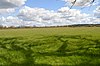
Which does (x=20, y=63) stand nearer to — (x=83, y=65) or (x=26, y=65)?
(x=26, y=65)

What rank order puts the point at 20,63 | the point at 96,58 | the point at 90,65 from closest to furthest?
the point at 90,65
the point at 20,63
the point at 96,58

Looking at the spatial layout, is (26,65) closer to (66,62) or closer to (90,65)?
(66,62)

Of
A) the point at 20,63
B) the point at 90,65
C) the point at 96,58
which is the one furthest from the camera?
the point at 96,58

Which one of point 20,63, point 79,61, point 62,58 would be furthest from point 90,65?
point 20,63

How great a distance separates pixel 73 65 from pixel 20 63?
2.47m

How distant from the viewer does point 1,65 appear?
12.5 metres

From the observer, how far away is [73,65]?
12.3 m

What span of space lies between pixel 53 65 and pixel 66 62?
1.02 m

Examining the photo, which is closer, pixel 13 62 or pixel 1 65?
pixel 1 65

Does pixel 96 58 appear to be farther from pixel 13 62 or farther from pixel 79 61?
pixel 13 62

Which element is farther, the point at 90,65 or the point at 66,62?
the point at 66,62

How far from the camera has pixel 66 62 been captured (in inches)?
512

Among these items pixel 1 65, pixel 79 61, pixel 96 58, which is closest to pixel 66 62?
pixel 79 61

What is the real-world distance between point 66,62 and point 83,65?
109 cm
